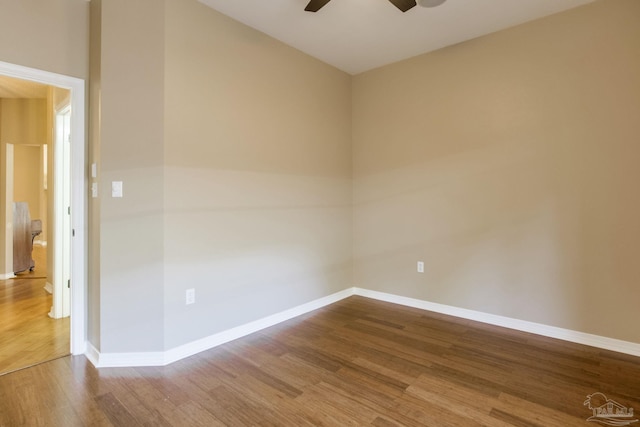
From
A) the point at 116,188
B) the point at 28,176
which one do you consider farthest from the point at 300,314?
the point at 28,176

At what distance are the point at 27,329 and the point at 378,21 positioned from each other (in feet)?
13.9

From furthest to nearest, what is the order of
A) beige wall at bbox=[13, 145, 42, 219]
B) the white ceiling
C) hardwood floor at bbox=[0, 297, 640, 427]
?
1. beige wall at bbox=[13, 145, 42, 219]
2. the white ceiling
3. hardwood floor at bbox=[0, 297, 640, 427]

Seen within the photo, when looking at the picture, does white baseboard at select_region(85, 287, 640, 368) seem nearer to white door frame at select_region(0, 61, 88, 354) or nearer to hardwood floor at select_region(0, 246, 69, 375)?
white door frame at select_region(0, 61, 88, 354)

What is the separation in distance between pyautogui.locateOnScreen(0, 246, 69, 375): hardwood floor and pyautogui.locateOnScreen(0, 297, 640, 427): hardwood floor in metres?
0.22

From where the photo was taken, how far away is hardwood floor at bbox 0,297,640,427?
5.75 feet

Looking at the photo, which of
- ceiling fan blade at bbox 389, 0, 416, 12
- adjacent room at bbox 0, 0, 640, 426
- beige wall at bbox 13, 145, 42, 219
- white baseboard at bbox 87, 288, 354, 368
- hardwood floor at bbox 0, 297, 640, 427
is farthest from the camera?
beige wall at bbox 13, 145, 42, 219

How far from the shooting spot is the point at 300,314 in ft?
11.1

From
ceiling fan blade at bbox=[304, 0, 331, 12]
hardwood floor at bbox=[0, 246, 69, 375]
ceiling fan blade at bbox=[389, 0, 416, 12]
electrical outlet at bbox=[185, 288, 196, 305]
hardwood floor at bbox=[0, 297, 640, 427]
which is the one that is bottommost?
hardwood floor at bbox=[0, 297, 640, 427]

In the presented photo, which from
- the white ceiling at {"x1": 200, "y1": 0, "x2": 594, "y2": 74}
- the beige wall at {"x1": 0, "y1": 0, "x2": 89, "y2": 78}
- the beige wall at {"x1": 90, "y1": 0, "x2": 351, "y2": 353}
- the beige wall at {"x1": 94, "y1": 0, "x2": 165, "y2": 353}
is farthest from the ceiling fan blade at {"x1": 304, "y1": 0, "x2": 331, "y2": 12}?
the beige wall at {"x1": 0, "y1": 0, "x2": 89, "y2": 78}

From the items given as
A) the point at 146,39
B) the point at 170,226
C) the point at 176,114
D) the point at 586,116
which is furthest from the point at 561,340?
the point at 146,39

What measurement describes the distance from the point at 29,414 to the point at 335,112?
3.65 meters

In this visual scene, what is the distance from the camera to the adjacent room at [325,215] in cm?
203

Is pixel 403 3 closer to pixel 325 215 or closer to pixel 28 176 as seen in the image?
pixel 325 215

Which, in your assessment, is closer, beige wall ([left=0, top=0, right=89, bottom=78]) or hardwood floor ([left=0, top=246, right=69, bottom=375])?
beige wall ([left=0, top=0, right=89, bottom=78])
